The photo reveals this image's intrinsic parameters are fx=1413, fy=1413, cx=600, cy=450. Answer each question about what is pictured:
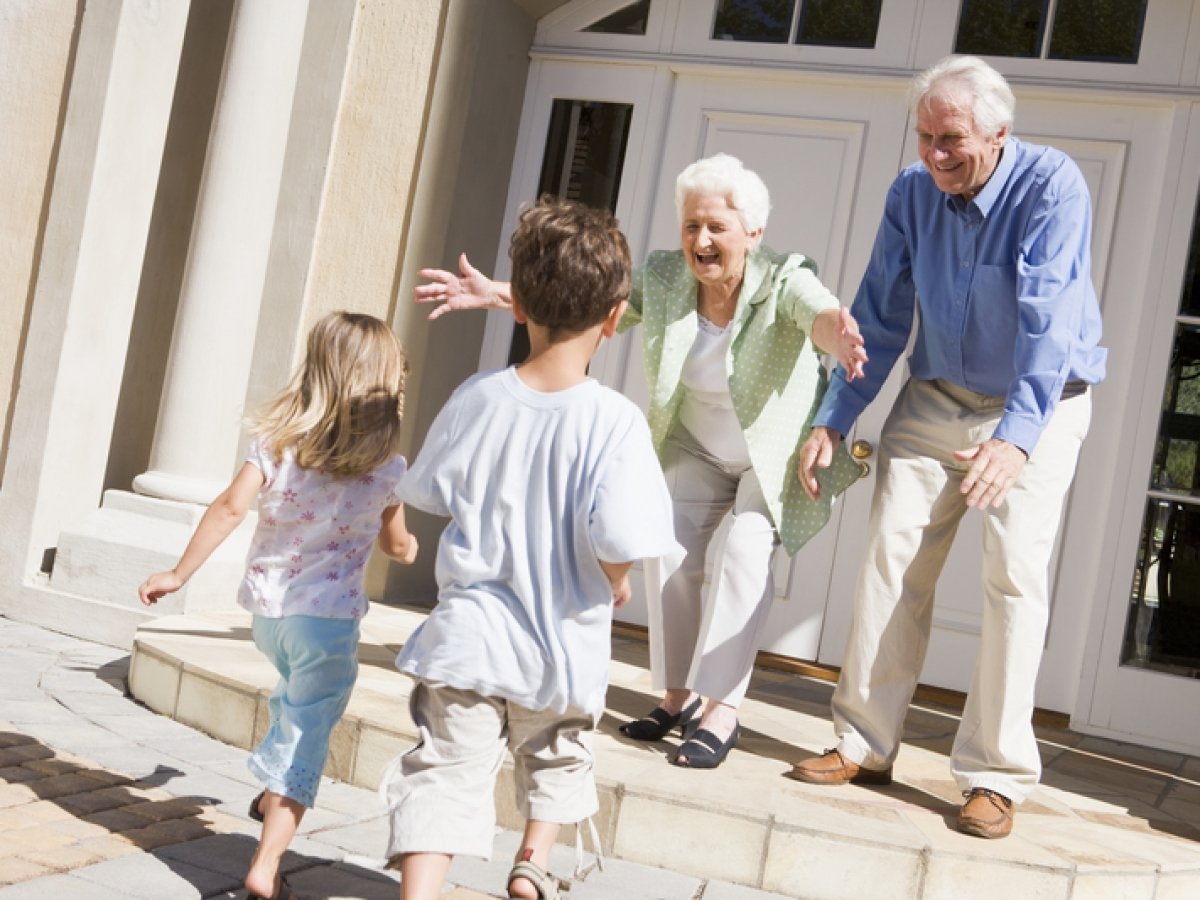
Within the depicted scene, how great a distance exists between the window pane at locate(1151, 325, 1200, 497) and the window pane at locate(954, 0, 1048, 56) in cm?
132

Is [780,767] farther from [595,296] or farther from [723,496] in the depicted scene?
[595,296]

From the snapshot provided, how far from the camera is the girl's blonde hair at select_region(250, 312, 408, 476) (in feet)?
9.52

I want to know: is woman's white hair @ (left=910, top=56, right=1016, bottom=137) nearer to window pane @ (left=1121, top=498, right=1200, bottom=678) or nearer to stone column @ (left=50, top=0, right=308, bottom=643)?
window pane @ (left=1121, top=498, right=1200, bottom=678)

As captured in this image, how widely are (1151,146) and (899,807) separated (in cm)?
314

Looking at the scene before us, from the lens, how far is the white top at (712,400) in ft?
12.6

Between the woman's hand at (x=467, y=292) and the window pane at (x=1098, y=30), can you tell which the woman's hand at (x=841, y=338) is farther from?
the window pane at (x=1098, y=30)

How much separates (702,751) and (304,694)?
46.6 inches

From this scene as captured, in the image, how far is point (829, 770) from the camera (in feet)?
12.1

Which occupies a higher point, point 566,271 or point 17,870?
point 566,271

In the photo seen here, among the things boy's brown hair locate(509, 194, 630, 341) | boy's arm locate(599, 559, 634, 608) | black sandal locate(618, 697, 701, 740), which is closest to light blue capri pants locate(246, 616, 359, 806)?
boy's arm locate(599, 559, 634, 608)

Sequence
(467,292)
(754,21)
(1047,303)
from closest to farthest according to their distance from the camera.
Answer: (467,292), (1047,303), (754,21)

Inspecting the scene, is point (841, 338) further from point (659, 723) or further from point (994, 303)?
point (659, 723)

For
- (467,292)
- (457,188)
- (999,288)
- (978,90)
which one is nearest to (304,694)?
(467,292)

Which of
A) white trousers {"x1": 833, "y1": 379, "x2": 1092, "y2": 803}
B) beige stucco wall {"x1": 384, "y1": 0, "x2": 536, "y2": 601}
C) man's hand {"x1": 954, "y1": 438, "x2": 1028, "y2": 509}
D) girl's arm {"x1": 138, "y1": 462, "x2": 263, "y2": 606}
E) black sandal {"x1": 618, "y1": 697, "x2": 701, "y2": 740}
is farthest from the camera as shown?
beige stucco wall {"x1": 384, "y1": 0, "x2": 536, "y2": 601}
